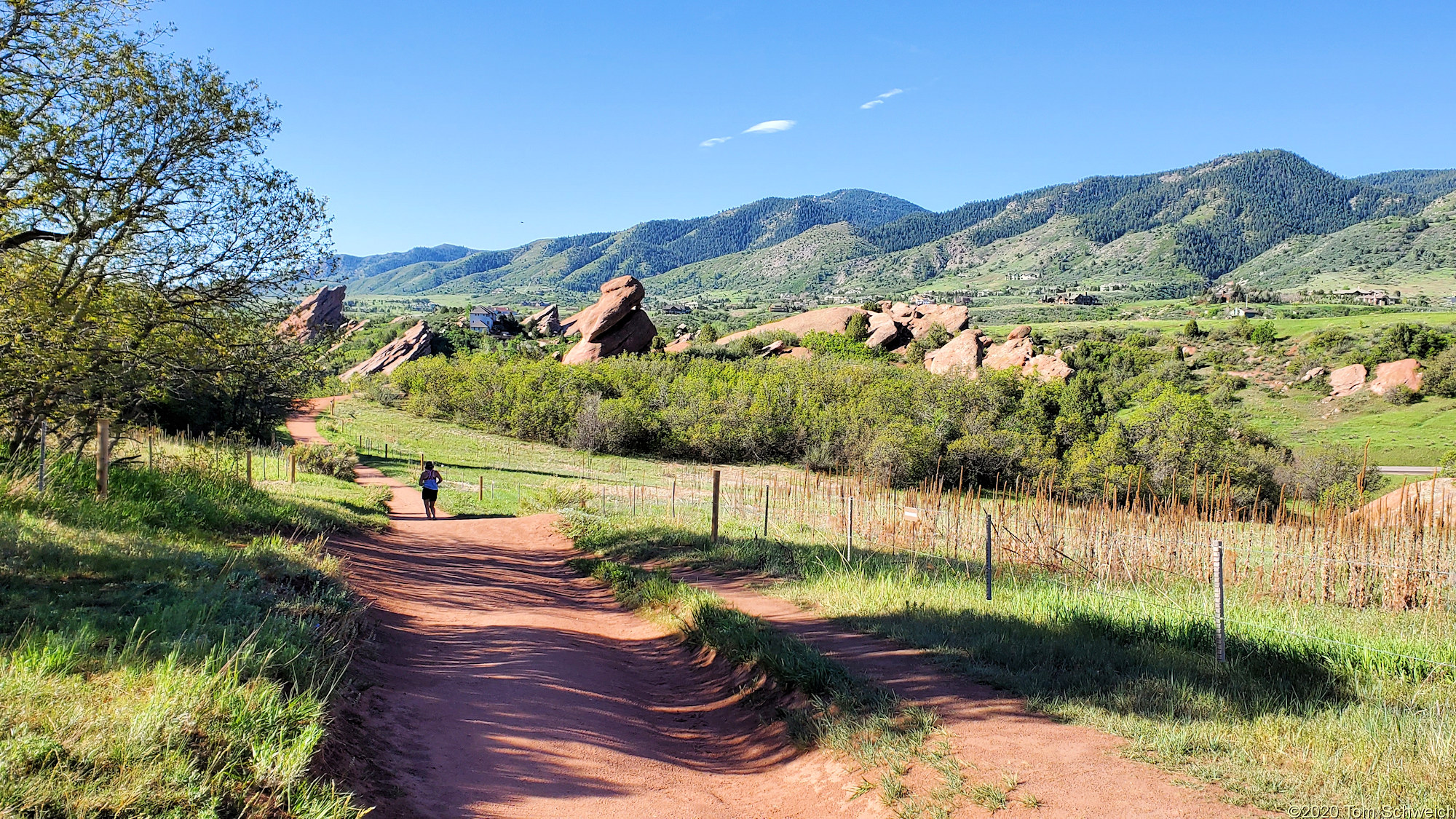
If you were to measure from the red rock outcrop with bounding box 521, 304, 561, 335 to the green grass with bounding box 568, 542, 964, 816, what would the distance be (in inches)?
3498

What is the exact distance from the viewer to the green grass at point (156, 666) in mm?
3277

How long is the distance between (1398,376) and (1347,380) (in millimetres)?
2974

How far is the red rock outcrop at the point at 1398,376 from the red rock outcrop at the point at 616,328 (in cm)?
4618

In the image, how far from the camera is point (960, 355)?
5216 centimetres

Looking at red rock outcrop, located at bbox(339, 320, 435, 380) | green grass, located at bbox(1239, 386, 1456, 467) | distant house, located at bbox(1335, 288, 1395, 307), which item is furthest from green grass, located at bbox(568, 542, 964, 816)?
distant house, located at bbox(1335, 288, 1395, 307)

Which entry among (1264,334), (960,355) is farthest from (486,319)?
(1264,334)

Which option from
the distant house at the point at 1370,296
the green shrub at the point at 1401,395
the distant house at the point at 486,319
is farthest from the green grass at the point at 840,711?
the distant house at the point at 1370,296

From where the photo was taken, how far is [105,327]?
10109mm

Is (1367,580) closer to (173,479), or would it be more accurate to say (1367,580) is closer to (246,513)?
(246,513)

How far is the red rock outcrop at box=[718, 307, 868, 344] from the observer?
64.4m

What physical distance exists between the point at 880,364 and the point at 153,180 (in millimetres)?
44353

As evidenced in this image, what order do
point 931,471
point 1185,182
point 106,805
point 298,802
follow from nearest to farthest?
1. point 106,805
2. point 298,802
3. point 931,471
4. point 1185,182

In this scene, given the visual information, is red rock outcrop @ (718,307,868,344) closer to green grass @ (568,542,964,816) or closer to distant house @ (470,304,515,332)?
distant house @ (470,304,515,332)

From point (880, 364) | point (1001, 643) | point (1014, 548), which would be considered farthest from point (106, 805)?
point (880, 364)
